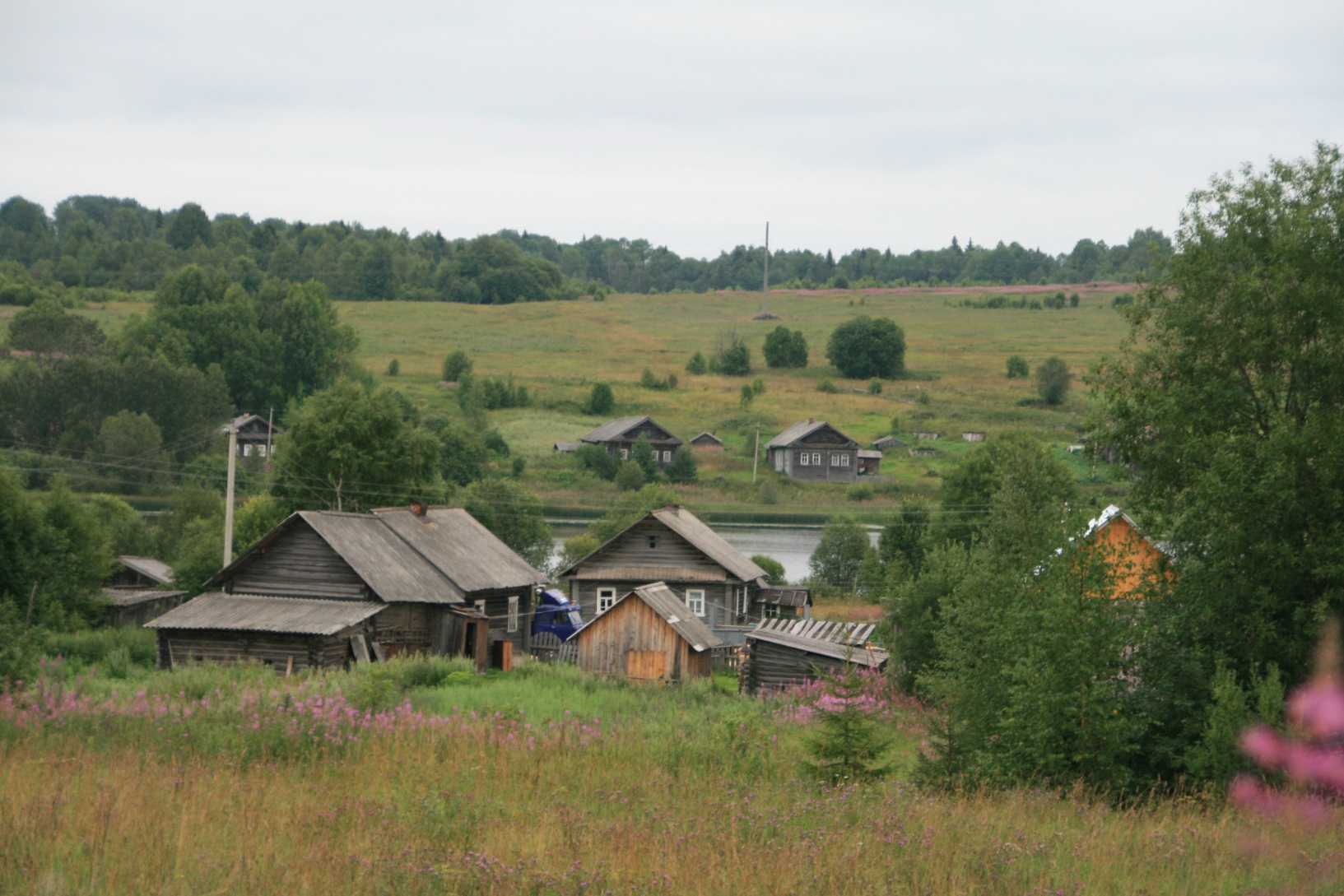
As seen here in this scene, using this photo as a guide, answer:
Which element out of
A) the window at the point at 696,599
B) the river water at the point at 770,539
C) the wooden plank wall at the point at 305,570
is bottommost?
the river water at the point at 770,539

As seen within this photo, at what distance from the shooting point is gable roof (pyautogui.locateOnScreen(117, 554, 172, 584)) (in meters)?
48.0

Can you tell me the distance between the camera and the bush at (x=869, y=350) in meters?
121

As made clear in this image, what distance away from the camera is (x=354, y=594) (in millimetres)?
32781

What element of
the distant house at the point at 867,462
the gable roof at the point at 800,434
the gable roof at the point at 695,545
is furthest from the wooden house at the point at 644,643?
the distant house at the point at 867,462

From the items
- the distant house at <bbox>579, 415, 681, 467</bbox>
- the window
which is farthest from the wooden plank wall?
the distant house at <bbox>579, 415, 681, 467</bbox>

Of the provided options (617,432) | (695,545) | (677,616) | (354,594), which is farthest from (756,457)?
(354,594)

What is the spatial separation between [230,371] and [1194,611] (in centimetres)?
10889

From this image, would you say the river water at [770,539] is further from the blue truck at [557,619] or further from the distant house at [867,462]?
the blue truck at [557,619]

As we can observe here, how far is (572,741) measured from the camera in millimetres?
11391

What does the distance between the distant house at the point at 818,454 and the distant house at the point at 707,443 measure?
16.6ft

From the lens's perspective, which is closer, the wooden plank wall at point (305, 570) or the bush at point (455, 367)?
the wooden plank wall at point (305, 570)

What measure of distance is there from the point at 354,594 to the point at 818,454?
5649cm

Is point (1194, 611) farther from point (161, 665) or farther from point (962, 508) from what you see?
point (962, 508)

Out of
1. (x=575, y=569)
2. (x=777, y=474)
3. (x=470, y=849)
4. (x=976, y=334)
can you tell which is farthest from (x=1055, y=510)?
(x=976, y=334)
